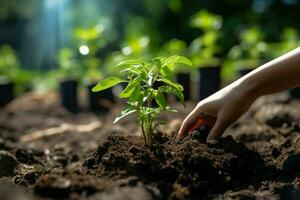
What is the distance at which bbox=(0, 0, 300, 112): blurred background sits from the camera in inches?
205

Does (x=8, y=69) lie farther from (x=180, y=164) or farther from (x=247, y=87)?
(x=180, y=164)

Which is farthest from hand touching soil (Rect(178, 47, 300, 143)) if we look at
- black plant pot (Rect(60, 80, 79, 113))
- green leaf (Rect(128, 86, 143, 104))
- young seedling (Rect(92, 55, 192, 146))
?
black plant pot (Rect(60, 80, 79, 113))

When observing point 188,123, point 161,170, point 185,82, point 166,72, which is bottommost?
point 161,170

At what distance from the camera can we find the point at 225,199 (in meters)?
1.72

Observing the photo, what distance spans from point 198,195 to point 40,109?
3583 mm

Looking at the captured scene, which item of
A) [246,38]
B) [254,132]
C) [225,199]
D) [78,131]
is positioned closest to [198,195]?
[225,199]

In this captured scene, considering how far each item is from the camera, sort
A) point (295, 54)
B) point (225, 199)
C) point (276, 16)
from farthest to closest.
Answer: point (276, 16), point (295, 54), point (225, 199)

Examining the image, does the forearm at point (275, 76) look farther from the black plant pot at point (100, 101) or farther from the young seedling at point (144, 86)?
the black plant pot at point (100, 101)

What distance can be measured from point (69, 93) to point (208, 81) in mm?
1469

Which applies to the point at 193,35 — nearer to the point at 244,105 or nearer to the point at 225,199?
the point at 244,105

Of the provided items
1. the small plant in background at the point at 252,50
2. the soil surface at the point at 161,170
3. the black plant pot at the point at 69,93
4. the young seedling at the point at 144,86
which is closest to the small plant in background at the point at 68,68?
the black plant pot at the point at 69,93

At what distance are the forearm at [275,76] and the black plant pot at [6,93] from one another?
4093 millimetres

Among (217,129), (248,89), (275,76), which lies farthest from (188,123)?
(275,76)

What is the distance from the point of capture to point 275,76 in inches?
84.5
